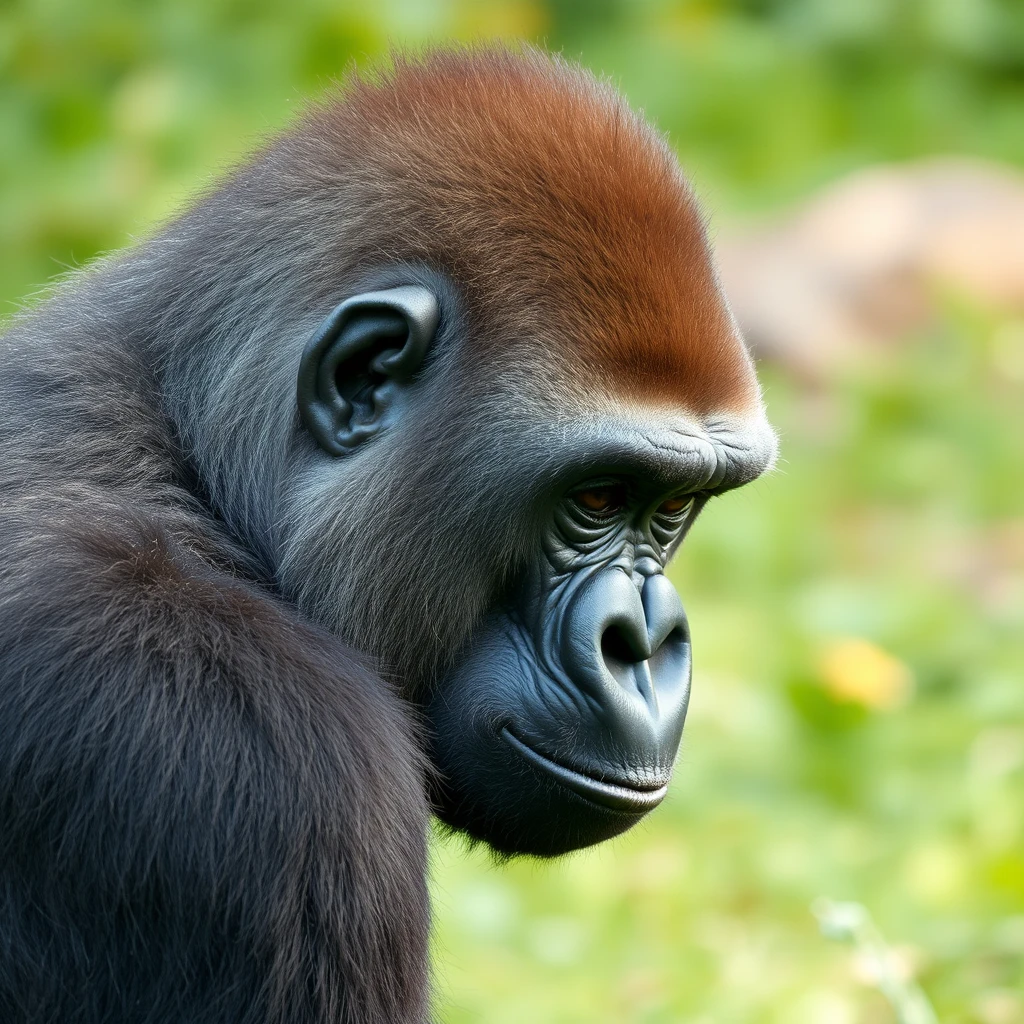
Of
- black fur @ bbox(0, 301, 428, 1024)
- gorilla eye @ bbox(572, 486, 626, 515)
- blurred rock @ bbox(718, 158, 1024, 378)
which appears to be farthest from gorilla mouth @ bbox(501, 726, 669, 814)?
blurred rock @ bbox(718, 158, 1024, 378)

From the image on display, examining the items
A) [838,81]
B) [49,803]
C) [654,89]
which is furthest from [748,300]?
[49,803]

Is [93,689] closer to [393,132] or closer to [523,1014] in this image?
[393,132]

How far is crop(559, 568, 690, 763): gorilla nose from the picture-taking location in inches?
133

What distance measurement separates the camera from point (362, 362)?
3.44m

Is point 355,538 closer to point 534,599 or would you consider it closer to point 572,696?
point 534,599

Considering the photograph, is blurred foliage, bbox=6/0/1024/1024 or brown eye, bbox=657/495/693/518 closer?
brown eye, bbox=657/495/693/518

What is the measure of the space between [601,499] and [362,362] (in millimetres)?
612

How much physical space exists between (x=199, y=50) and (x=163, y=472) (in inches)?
290

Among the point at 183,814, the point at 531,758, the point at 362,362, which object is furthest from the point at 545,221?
the point at 183,814

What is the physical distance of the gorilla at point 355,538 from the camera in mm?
2891

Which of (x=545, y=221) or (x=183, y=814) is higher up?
(x=545, y=221)

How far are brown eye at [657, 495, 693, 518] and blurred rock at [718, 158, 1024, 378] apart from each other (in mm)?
7672

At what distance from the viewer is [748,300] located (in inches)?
464

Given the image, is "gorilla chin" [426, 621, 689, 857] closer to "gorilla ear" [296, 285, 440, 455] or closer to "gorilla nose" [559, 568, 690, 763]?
"gorilla nose" [559, 568, 690, 763]
